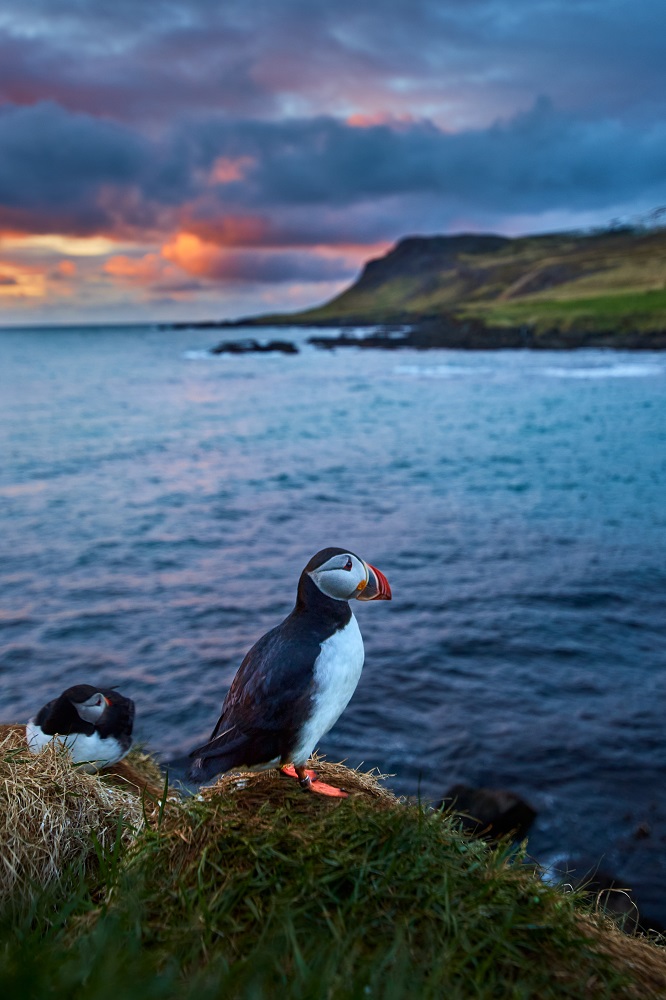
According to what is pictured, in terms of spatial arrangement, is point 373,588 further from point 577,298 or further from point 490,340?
point 577,298

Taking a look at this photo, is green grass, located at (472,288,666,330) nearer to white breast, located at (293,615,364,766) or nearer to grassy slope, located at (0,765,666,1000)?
white breast, located at (293,615,364,766)

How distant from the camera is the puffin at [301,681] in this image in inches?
174

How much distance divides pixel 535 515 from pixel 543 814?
13.6m

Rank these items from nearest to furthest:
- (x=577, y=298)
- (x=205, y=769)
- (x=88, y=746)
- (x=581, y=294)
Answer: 1. (x=205, y=769)
2. (x=88, y=746)
3. (x=577, y=298)
4. (x=581, y=294)

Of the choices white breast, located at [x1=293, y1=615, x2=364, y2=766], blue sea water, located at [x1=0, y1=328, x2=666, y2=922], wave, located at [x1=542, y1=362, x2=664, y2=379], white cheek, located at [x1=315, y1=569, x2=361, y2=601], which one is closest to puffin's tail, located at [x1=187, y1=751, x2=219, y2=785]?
white breast, located at [x1=293, y1=615, x2=364, y2=766]

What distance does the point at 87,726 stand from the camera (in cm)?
660

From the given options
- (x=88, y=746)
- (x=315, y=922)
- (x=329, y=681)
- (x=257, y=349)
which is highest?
(x=257, y=349)

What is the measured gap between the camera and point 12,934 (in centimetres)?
310

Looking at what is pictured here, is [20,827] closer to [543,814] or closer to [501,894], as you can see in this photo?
[501,894]

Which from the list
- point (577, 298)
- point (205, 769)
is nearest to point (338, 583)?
point (205, 769)

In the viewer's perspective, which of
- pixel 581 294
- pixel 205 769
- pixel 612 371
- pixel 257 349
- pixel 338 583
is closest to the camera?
pixel 205 769

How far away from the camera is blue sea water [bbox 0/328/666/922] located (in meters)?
10.4

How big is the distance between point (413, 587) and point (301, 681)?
12300 mm

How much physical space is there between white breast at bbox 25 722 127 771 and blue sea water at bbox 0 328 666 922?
4046 millimetres
